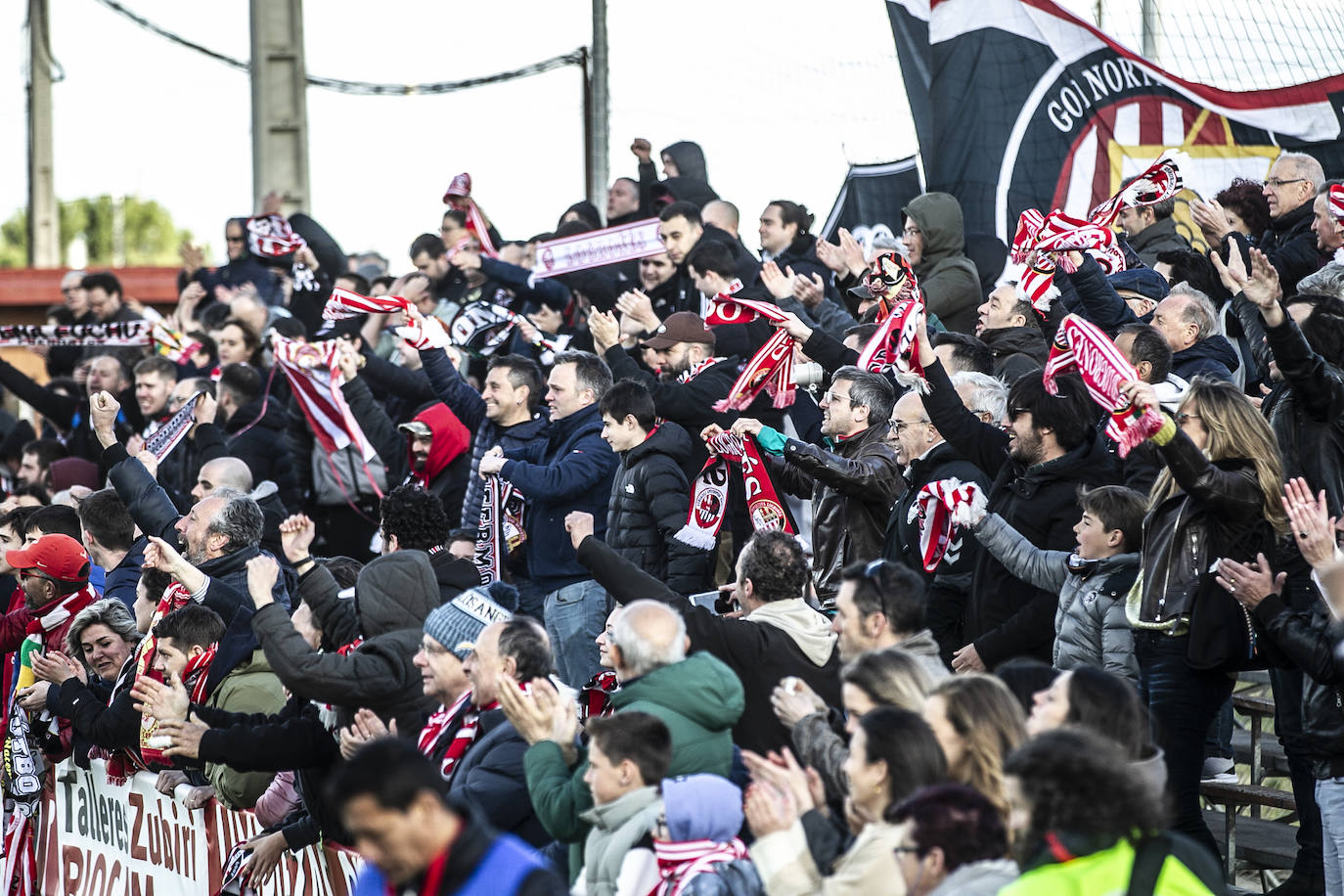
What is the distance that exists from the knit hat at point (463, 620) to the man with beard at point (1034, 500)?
1665 mm

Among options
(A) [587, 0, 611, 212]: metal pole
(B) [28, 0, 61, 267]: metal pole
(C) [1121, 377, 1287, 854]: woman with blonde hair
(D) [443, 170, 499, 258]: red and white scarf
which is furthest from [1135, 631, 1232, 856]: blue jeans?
(B) [28, 0, 61, 267]: metal pole

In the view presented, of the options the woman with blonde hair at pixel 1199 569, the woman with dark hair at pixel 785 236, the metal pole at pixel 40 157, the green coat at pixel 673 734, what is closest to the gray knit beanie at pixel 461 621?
the green coat at pixel 673 734

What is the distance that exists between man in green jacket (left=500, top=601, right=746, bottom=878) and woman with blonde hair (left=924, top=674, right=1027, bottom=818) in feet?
3.06

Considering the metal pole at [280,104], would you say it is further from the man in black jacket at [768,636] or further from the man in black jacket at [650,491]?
the man in black jacket at [768,636]

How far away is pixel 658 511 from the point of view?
7.44 metres

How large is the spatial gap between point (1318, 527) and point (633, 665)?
198cm

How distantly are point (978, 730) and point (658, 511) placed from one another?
3617mm

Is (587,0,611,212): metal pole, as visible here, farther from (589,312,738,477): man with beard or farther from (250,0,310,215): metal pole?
(589,312,738,477): man with beard

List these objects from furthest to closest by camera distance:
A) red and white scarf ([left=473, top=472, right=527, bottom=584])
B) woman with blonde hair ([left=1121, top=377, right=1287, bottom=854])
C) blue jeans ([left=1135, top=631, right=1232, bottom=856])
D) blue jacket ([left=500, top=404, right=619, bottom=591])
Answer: red and white scarf ([left=473, top=472, right=527, bottom=584]) < blue jacket ([left=500, top=404, right=619, bottom=591]) < blue jeans ([left=1135, top=631, right=1232, bottom=856]) < woman with blonde hair ([left=1121, top=377, right=1287, bottom=854])

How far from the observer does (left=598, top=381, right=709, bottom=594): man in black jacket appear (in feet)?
24.4

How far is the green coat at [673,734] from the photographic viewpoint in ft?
15.2

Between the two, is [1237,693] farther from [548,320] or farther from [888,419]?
[548,320]

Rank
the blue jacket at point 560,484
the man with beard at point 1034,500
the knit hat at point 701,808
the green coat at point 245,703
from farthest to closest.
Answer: the blue jacket at point 560,484, the green coat at point 245,703, the man with beard at point 1034,500, the knit hat at point 701,808

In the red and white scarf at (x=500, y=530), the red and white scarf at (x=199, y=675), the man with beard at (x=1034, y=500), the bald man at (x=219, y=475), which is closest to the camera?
the man with beard at (x=1034, y=500)
